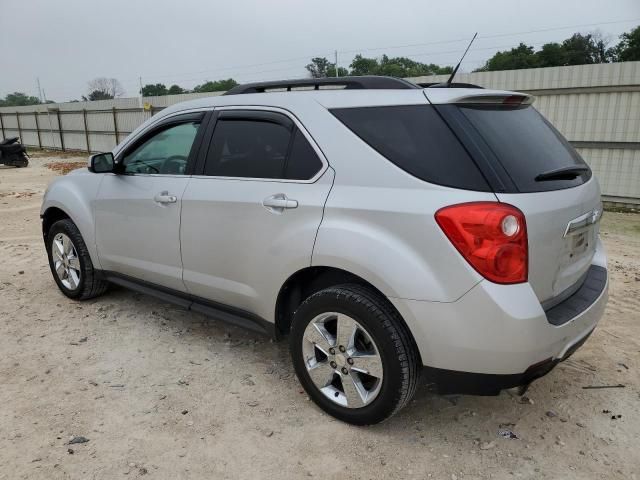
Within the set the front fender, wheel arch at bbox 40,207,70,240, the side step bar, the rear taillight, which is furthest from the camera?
wheel arch at bbox 40,207,70,240

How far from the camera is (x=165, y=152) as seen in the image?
380 centimetres

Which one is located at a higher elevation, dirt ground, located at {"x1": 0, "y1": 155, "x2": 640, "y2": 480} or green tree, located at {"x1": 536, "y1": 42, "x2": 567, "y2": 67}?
green tree, located at {"x1": 536, "y1": 42, "x2": 567, "y2": 67}

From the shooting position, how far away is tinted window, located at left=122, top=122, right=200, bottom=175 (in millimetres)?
3570

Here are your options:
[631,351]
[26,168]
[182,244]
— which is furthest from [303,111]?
[26,168]

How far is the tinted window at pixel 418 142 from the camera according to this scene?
7.65 feet

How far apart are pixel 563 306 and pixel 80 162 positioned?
2001 centimetres

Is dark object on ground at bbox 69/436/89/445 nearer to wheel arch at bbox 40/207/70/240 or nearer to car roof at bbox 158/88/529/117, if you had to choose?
car roof at bbox 158/88/529/117

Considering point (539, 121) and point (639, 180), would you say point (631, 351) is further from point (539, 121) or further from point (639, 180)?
point (639, 180)

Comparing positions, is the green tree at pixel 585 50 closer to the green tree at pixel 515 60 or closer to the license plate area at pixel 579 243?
the green tree at pixel 515 60

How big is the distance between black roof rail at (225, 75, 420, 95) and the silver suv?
0.04 ft

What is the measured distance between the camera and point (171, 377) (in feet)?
11.0

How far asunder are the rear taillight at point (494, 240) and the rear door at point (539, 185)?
0.05 meters

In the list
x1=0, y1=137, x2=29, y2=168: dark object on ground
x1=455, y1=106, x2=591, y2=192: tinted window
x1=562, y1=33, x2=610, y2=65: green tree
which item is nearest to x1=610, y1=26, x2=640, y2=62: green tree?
x1=562, y1=33, x2=610, y2=65: green tree

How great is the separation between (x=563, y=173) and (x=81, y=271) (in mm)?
3797
